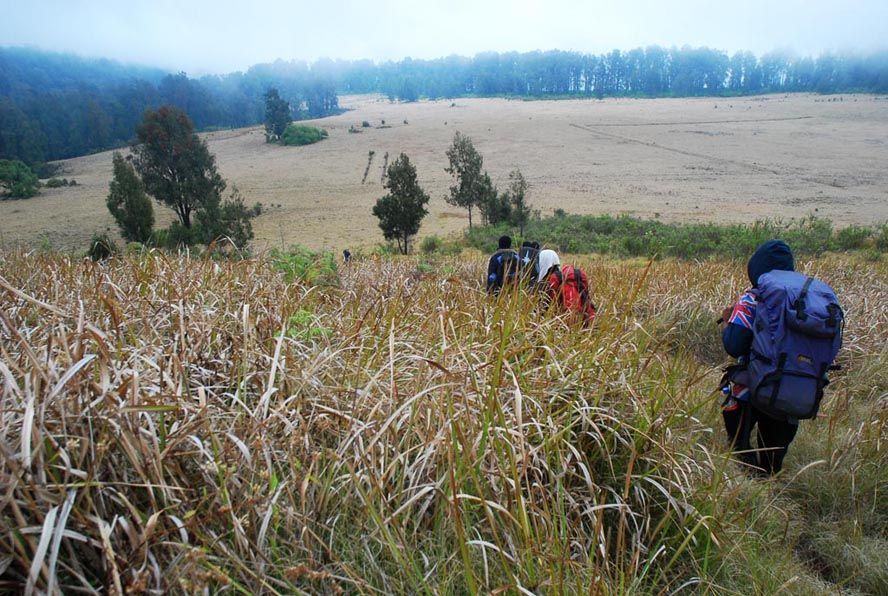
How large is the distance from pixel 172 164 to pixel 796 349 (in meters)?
48.4

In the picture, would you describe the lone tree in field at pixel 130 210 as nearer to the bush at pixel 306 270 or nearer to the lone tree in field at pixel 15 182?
the bush at pixel 306 270

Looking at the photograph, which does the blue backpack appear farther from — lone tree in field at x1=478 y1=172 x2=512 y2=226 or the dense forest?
the dense forest

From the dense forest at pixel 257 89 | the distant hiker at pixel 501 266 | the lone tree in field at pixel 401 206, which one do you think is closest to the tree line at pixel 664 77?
the dense forest at pixel 257 89

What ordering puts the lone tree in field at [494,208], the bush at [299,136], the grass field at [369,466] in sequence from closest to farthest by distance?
the grass field at [369,466] < the lone tree in field at [494,208] < the bush at [299,136]

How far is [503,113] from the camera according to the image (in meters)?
116

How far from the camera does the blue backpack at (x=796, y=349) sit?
107 inches

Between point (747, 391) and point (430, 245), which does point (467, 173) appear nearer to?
point (430, 245)

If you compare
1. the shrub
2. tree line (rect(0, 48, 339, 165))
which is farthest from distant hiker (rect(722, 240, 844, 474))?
tree line (rect(0, 48, 339, 165))

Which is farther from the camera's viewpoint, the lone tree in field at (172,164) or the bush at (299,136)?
the bush at (299,136)

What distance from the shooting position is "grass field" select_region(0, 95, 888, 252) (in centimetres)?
3838

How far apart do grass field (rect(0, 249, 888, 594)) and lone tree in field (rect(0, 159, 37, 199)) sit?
70.6m

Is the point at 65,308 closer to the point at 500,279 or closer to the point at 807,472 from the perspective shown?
the point at 500,279

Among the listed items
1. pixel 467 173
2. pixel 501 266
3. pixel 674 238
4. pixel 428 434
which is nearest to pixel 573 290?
pixel 501 266

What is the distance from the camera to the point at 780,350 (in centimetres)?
280
